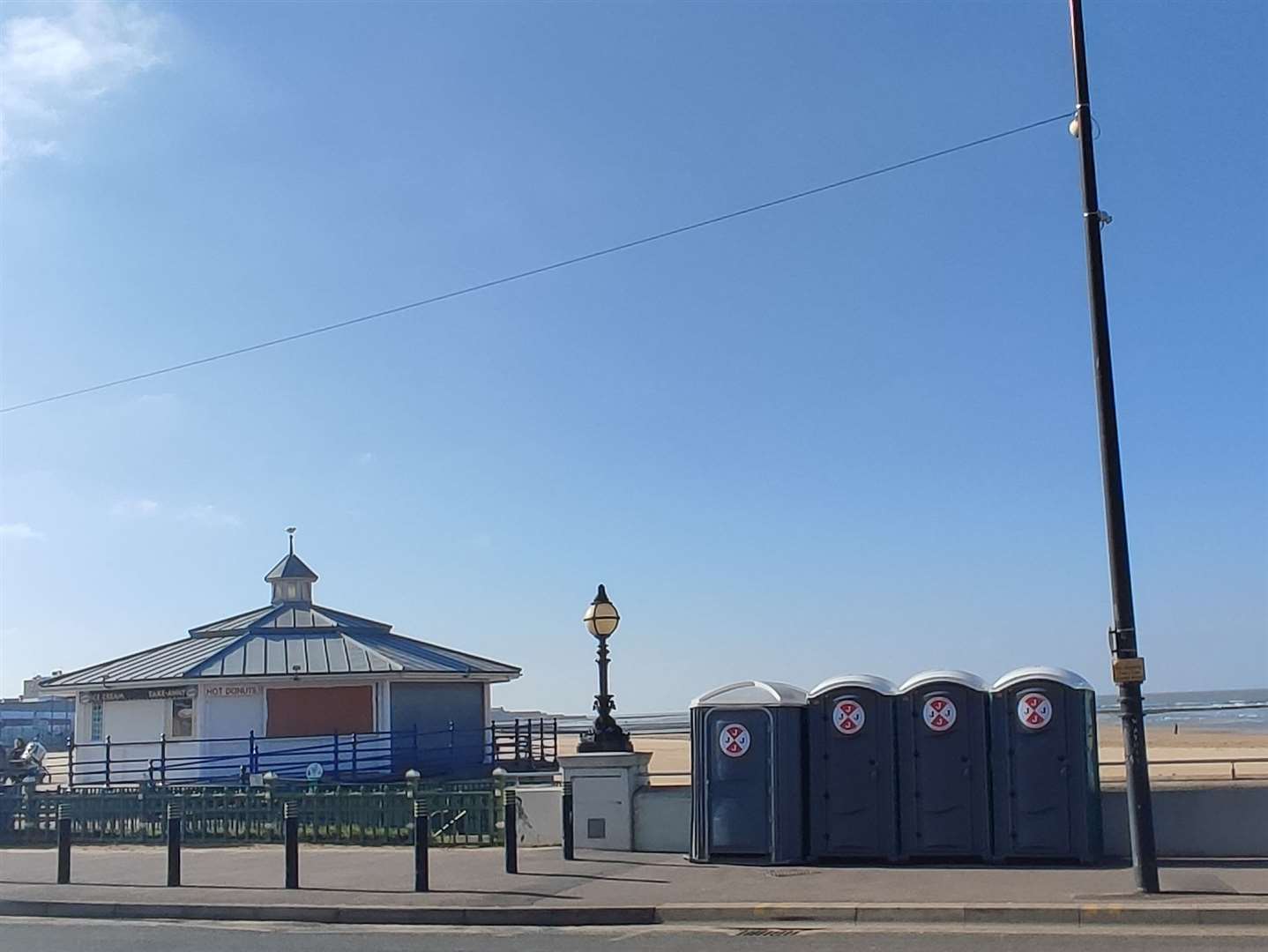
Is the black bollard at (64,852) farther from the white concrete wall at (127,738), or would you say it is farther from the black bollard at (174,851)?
the white concrete wall at (127,738)

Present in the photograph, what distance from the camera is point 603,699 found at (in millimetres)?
18453

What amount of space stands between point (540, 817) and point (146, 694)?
58.7 ft

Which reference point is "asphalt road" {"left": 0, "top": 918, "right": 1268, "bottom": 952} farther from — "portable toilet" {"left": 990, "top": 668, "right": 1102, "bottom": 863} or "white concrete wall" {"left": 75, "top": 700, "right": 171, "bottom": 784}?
"white concrete wall" {"left": 75, "top": 700, "right": 171, "bottom": 784}

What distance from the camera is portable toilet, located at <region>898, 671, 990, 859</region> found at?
15422 mm

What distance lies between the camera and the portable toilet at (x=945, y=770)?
50.6 ft

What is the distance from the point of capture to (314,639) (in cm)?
3503

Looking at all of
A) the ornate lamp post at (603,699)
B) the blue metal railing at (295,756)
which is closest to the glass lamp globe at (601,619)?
the ornate lamp post at (603,699)

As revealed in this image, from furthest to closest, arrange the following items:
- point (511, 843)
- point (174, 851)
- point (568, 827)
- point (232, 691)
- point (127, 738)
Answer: point (127, 738) < point (232, 691) < point (568, 827) < point (174, 851) < point (511, 843)

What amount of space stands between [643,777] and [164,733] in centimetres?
1893

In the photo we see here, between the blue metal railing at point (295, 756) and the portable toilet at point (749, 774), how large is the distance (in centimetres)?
1467

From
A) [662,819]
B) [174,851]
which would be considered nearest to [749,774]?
[662,819]

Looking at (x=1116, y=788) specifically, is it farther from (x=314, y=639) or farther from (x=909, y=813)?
(x=314, y=639)

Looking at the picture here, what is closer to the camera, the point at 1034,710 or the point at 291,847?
the point at 1034,710

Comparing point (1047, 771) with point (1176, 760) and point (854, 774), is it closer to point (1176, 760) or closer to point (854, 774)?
point (854, 774)
